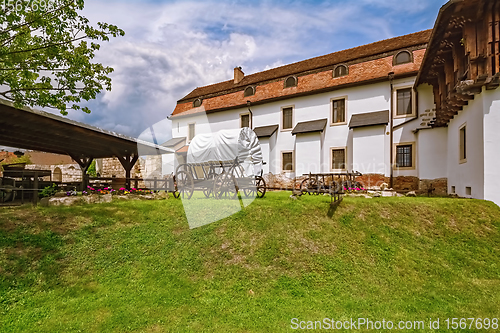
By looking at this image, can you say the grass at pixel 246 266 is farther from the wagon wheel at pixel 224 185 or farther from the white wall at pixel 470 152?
the wagon wheel at pixel 224 185

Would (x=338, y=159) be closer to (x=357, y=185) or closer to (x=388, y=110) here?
(x=357, y=185)

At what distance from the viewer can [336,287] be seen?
541 centimetres

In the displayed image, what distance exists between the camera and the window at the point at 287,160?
62.0ft

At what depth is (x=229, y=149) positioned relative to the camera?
10.5 meters

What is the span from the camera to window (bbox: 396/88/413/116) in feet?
49.9

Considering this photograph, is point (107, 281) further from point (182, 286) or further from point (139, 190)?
point (139, 190)

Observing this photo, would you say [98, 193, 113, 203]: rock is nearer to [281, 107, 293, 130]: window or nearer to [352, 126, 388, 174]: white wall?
[352, 126, 388, 174]: white wall

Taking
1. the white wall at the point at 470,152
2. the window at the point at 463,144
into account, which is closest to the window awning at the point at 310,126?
the white wall at the point at 470,152

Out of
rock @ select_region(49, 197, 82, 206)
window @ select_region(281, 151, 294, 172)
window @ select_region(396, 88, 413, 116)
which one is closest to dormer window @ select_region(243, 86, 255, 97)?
window @ select_region(281, 151, 294, 172)

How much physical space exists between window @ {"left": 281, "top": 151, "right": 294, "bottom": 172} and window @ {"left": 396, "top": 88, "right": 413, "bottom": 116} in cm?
692

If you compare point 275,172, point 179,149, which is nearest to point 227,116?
point 179,149

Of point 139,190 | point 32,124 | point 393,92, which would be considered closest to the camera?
point 32,124

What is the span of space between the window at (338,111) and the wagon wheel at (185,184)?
10759 mm

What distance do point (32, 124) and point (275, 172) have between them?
45.7 ft
